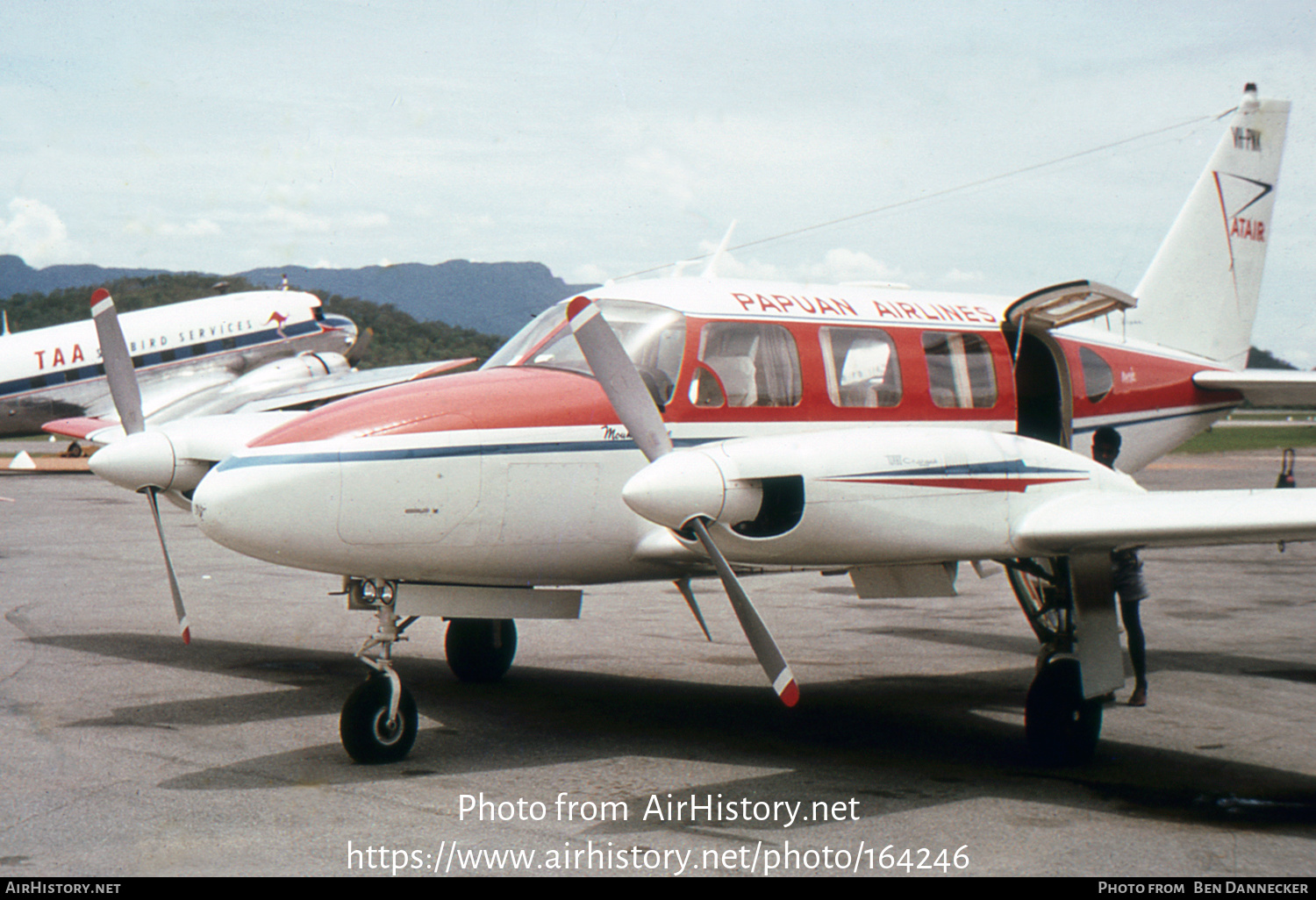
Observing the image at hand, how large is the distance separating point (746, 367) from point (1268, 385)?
493 centimetres

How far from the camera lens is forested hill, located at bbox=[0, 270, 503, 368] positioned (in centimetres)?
4378

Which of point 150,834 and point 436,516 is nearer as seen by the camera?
point 150,834

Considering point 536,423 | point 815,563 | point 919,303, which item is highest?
point 919,303

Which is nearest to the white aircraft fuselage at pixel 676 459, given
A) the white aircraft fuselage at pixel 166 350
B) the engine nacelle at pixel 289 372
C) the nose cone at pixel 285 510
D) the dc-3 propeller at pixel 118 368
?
the nose cone at pixel 285 510

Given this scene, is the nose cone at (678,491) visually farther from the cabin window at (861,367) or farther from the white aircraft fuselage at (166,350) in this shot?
the white aircraft fuselage at (166,350)

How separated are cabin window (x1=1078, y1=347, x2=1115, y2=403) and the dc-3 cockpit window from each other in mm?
3761

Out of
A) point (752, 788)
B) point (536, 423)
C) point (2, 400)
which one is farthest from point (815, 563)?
point (2, 400)

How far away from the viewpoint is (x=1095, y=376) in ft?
31.1

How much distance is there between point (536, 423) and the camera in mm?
6926

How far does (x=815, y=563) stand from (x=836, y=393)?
6.01ft

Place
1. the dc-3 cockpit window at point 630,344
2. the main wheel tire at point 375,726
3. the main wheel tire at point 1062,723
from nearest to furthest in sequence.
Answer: the main wheel tire at point 375,726
the main wheel tire at point 1062,723
the dc-3 cockpit window at point 630,344

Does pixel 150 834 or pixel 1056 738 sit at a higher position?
pixel 150 834

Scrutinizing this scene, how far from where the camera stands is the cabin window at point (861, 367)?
26.0ft

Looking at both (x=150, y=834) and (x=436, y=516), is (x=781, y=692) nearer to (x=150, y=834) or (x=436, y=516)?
(x=436, y=516)
